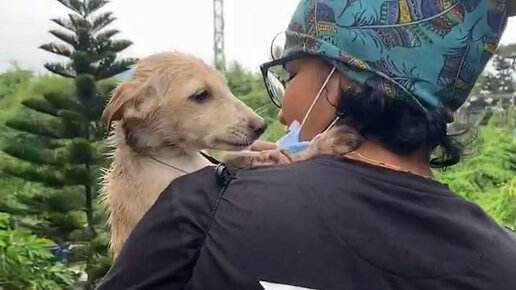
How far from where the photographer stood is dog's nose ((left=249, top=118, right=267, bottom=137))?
2.17 meters

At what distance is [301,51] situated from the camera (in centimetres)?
121

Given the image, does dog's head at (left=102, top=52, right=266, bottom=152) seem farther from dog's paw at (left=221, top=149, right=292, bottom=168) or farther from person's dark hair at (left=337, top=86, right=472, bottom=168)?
person's dark hair at (left=337, top=86, right=472, bottom=168)

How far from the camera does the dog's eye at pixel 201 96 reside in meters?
2.23

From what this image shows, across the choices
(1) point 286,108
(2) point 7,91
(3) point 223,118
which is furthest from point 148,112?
(2) point 7,91

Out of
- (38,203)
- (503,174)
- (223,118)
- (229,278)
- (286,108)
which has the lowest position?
(38,203)

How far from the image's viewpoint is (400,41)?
1.16 m

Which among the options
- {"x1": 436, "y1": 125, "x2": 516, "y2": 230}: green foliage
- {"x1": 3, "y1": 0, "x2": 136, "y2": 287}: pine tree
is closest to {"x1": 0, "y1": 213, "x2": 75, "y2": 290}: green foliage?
{"x1": 3, "y1": 0, "x2": 136, "y2": 287}: pine tree

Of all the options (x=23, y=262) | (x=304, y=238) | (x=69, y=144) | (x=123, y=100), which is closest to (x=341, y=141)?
(x=304, y=238)

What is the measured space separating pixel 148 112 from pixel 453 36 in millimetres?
1045

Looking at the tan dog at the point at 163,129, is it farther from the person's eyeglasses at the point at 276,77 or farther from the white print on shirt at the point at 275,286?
the white print on shirt at the point at 275,286

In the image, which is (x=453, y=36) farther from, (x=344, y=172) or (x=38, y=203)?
(x=38, y=203)

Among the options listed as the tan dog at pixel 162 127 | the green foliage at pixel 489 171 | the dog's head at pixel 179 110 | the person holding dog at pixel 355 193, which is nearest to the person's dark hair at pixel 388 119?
the person holding dog at pixel 355 193

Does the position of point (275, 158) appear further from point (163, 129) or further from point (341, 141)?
point (163, 129)

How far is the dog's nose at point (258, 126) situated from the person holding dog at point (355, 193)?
91 centimetres
